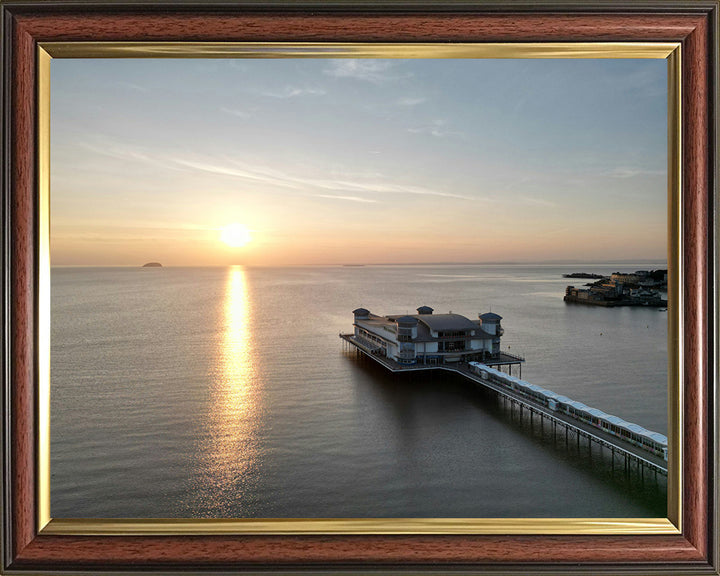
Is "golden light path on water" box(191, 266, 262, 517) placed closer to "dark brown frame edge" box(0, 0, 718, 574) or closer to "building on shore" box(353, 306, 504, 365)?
"dark brown frame edge" box(0, 0, 718, 574)

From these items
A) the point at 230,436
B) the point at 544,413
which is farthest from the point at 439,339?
the point at 230,436

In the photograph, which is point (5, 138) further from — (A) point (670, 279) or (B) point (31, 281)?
(A) point (670, 279)

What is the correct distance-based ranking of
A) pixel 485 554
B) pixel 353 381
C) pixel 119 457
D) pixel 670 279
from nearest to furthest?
1. pixel 485 554
2. pixel 670 279
3. pixel 119 457
4. pixel 353 381

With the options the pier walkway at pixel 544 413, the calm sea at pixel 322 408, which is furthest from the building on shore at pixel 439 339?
the calm sea at pixel 322 408

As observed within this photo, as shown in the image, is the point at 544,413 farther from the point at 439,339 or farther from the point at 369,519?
the point at 369,519

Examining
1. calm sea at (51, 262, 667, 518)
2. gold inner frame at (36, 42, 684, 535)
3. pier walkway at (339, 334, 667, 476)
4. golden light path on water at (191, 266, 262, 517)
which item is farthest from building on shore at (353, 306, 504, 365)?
gold inner frame at (36, 42, 684, 535)

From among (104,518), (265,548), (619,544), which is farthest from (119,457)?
(619,544)
